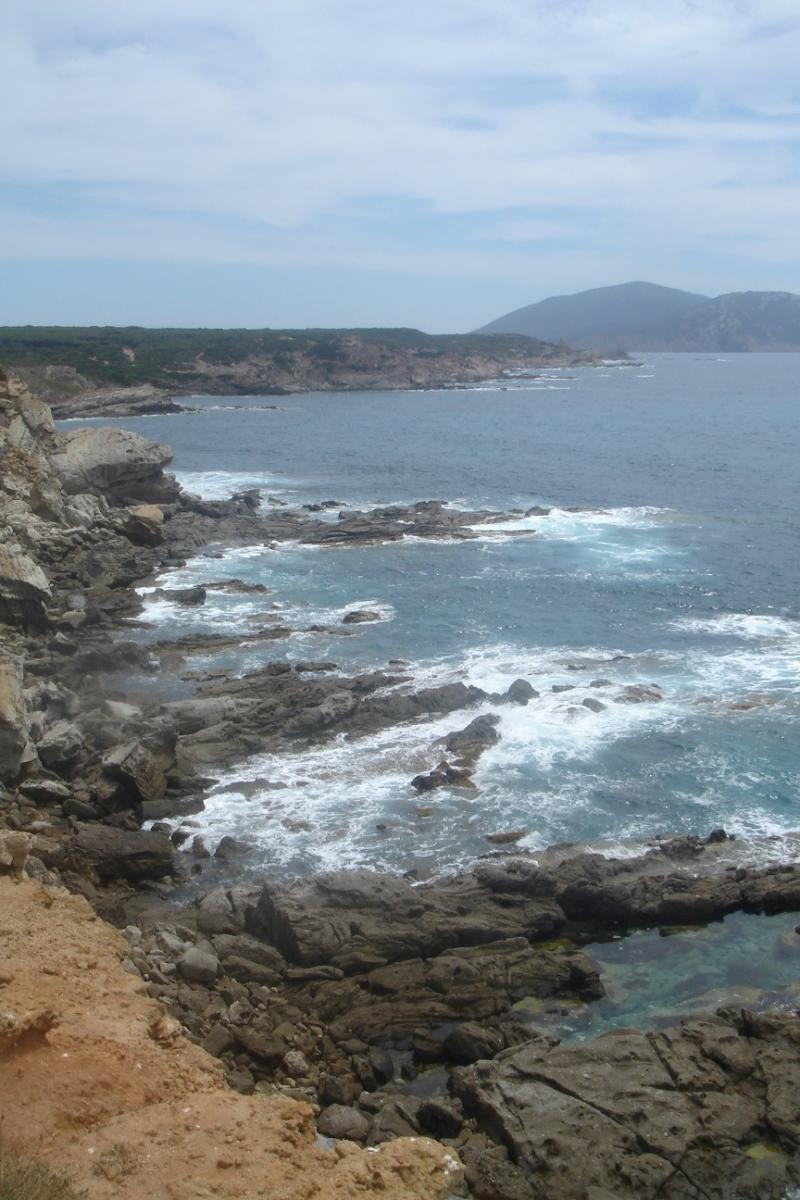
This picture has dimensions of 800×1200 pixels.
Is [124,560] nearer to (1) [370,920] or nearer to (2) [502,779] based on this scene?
(2) [502,779]

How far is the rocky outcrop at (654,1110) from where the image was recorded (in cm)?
1250

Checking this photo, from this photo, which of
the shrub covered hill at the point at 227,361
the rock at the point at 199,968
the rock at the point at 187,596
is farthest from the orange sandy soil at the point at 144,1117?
the shrub covered hill at the point at 227,361

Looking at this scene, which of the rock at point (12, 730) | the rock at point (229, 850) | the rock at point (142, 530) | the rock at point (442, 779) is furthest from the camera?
the rock at point (142, 530)

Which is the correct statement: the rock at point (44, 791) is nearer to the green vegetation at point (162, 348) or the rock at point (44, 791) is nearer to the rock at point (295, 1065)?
the rock at point (295, 1065)

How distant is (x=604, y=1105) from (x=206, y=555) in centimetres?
3418

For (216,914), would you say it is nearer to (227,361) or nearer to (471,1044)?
(471,1044)

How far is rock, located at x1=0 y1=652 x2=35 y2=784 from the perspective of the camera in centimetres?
2084

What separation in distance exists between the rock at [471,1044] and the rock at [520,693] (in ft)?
42.4

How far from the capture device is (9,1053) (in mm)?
11609

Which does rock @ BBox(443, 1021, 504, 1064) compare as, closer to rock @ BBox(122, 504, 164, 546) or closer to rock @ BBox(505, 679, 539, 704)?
rock @ BBox(505, 679, 539, 704)

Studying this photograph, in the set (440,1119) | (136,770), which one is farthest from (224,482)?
(440,1119)

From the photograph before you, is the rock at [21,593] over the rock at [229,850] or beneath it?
over

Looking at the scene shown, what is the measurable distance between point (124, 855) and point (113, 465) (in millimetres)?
31526

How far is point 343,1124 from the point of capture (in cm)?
1327
